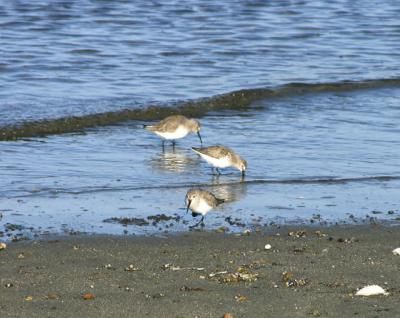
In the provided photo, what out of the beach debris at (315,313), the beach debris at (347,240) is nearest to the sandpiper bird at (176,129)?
the beach debris at (347,240)

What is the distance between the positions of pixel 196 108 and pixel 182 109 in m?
0.24

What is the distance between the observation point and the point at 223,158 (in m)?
12.2

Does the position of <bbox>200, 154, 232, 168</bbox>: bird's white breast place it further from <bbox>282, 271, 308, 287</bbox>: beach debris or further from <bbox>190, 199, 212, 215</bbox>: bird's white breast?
<bbox>282, 271, 308, 287</bbox>: beach debris

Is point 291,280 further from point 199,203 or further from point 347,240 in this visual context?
point 199,203

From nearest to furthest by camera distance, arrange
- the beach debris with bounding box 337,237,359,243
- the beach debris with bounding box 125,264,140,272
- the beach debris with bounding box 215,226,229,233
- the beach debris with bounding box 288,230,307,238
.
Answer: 1. the beach debris with bounding box 125,264,140,272
2. the beach debris with bounding box 337,237,359,243
3. the beach debris with bounding box 288,230,307,238
4. the beach debris with bounding box 215,226,229,233

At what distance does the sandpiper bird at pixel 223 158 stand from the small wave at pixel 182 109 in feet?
9.71

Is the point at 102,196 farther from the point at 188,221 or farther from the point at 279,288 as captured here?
the point at 279,288

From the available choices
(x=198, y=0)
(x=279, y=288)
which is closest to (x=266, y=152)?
(x=279, y=288)

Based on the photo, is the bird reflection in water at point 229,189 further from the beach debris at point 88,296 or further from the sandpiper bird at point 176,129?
the beach debris at point 88,296

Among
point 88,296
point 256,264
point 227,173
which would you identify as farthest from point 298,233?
point 227,173

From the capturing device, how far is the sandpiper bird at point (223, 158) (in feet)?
39.8

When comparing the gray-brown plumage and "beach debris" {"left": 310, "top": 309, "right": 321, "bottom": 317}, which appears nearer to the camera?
"beach debris" {"left": 310, "top": 309, "right": 321, "bottom": 317}

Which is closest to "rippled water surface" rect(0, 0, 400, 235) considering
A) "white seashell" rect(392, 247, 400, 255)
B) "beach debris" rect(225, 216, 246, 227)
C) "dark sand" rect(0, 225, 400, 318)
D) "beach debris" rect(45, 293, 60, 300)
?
"beach debris" rect(225, 216, 246, 227)

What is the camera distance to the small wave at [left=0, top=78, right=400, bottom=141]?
48.0ft
